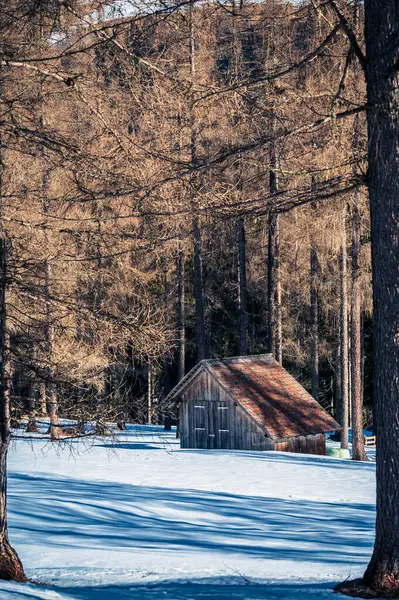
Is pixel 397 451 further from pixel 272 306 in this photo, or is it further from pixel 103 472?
pixel 272 306

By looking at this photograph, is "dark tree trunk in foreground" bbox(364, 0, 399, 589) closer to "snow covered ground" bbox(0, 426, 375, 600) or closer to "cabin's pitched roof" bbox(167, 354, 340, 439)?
"snow covered ground" bbox(0, 426, 375, 600)

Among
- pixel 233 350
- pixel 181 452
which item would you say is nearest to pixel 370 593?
pixel 181 452

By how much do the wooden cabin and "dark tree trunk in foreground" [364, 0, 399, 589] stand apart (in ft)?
69.0

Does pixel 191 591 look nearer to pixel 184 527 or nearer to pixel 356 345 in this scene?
pixel 184 527

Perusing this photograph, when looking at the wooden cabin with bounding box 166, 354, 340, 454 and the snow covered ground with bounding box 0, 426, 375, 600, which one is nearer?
the snow covered ground with bounding box 0, 426, 375, 600

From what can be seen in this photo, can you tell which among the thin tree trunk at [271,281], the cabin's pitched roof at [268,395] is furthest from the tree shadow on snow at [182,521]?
the thin tree trunk at [271,281]

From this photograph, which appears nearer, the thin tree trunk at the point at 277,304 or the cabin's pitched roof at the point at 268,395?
the cabin's pitched roof at the point at 268,395

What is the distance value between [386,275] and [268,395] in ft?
78.0

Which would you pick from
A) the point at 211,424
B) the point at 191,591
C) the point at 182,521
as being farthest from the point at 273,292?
the point at 191,591

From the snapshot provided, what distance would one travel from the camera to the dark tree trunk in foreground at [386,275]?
324 inches

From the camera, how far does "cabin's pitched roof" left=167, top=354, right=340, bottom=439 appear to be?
30.3 metres

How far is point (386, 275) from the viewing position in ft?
27.3

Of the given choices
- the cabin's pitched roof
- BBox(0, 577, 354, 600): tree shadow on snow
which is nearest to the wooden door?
the cabin's pitched roof

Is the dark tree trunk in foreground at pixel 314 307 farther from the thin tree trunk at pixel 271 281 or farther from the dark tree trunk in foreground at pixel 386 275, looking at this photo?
the dark tree trunk in foreground at pixel 386 275
